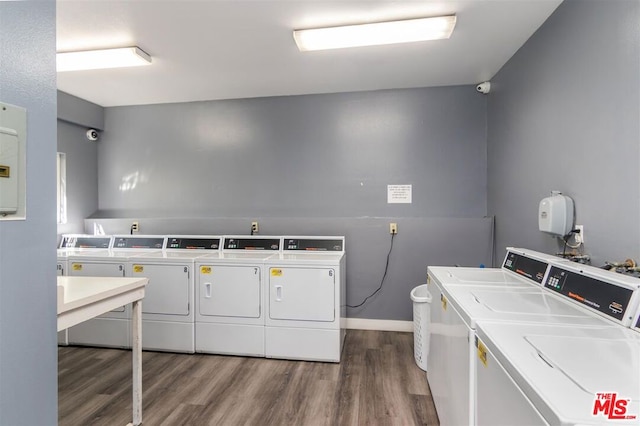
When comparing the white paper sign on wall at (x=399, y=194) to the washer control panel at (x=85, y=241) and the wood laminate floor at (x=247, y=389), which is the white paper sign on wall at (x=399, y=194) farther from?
the washer control panel at (x=85, y=241)

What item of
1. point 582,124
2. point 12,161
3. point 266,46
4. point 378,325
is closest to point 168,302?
point 12,161

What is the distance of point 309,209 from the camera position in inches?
128

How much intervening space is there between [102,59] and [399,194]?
300 cm

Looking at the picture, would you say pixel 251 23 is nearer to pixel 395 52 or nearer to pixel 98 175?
pixel 395 52

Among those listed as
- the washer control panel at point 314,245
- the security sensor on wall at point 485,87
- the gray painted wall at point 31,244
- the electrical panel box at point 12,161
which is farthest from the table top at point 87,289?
the security sensor on wall at point 485,87

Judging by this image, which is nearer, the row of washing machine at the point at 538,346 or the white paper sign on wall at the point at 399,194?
the row of washing machine at the point at 538,346

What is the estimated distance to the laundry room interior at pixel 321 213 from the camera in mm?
984

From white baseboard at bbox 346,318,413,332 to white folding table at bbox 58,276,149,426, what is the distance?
1987 millimetres

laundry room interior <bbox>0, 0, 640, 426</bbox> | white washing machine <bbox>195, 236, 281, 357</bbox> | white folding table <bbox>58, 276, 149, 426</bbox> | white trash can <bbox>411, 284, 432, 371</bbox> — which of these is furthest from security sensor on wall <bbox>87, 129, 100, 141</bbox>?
white trash can <bbox>411, 284, 432, 371</bbox>

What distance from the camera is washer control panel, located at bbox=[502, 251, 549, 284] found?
5.13 ft

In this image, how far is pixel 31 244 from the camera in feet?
3.21

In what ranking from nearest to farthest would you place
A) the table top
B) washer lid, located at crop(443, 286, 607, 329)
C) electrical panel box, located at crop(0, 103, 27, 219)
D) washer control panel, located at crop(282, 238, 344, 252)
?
electrical panel box, located at crop(0, 103, 27, 219) → washer lid, located at crop(443, 286, 607, 329) → the table top → washer control panel, located at crop(282, 238, 344, 252)

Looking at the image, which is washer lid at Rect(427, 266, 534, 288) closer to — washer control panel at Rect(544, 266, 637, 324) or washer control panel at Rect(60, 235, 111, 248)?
washer control panel at Rect(544, 266, 637, 324)

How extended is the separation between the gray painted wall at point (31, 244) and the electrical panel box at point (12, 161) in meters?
0.02
